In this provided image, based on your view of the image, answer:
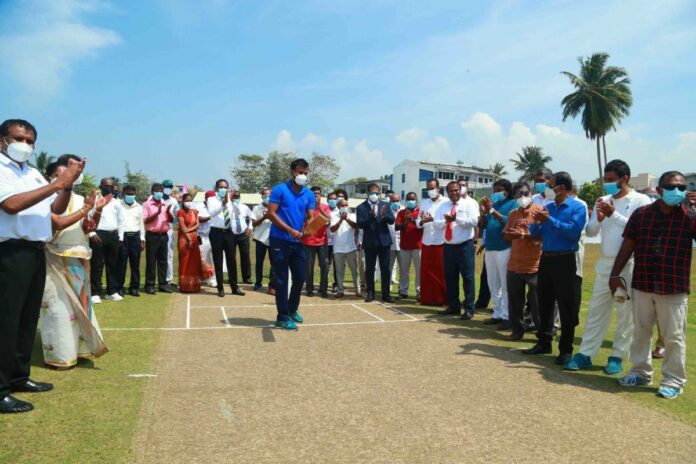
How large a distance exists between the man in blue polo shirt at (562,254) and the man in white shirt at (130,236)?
7011mm

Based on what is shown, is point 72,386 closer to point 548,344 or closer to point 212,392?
point 212,392

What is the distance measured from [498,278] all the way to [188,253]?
5.87m

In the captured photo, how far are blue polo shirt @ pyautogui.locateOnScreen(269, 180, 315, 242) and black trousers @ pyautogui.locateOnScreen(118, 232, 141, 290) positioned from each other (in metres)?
3.76

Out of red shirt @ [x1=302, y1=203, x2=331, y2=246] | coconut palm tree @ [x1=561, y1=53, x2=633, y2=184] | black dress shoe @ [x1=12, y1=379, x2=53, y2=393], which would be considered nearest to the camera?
black dress shoe @ [x1=12, y1=379, x2=53, y2=393]

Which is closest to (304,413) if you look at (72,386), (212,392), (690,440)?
(212,392)

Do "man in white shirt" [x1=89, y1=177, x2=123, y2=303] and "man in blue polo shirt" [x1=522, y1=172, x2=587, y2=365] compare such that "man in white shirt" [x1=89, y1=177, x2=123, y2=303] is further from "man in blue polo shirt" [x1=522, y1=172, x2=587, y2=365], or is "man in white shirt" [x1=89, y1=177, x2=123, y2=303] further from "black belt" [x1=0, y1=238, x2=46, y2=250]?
"man in blue polo shirt" [x1=522, y1=172, x2=587, y2=365]

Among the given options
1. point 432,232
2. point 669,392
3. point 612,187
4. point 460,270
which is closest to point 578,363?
point 669,392

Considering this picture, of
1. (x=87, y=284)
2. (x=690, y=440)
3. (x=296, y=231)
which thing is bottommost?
(x=690, y=440)

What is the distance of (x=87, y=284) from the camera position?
5.16m

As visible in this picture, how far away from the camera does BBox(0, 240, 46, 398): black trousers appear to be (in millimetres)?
3762

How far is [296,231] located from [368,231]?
2.95 m

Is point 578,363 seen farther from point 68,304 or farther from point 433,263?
point 68,304

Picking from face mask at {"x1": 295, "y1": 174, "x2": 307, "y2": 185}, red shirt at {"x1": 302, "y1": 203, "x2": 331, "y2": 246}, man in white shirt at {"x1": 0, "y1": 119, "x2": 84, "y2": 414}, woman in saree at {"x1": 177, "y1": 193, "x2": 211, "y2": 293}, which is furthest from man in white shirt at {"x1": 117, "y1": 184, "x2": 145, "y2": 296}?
man in white shirt at {"x1": 0, "y1": 119, "x2": 84, "y2": 414}

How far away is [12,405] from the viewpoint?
3.65 metres
